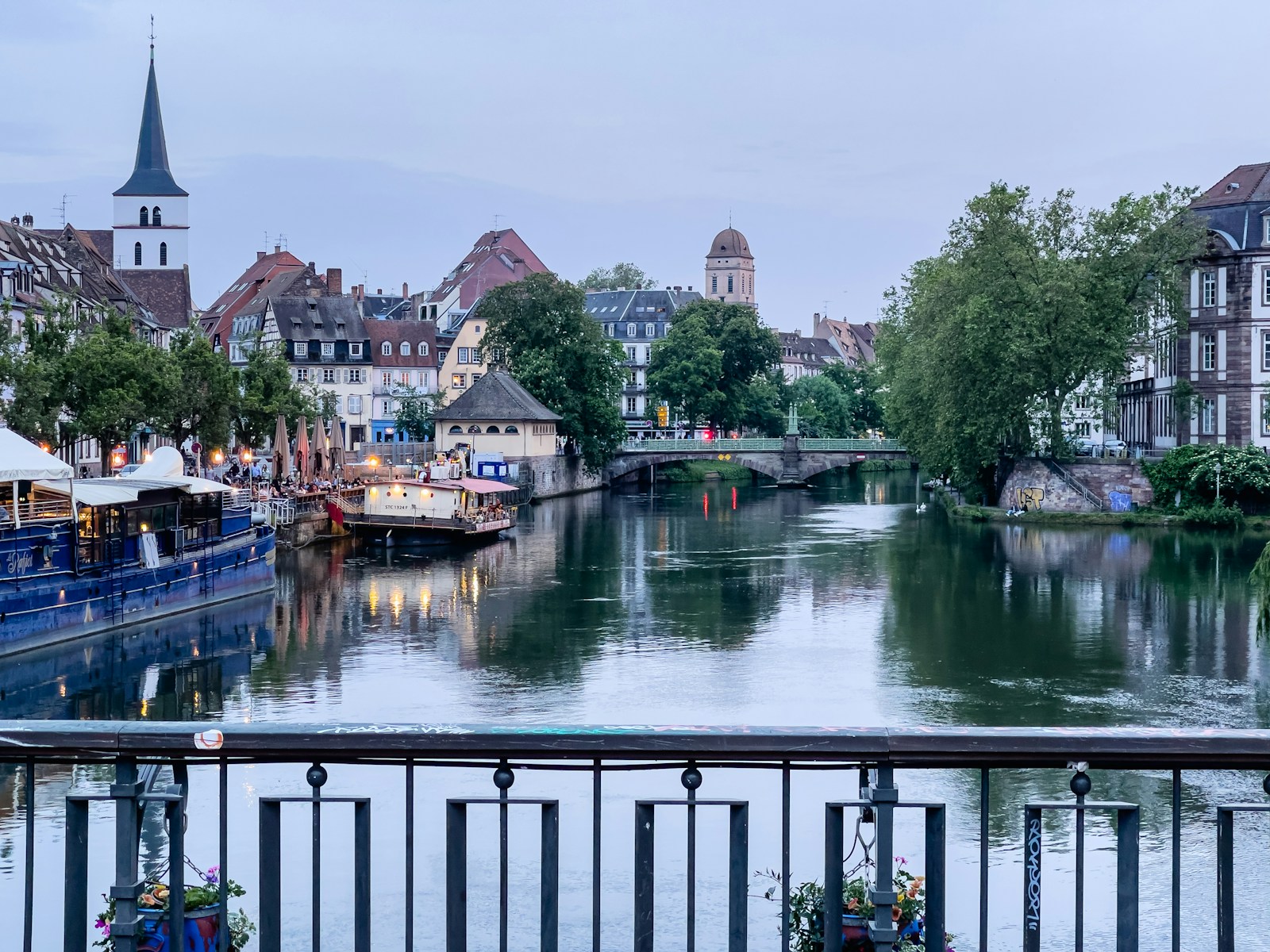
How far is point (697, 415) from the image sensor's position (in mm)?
95125

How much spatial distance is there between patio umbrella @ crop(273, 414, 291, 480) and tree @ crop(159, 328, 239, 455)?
166 centimetres

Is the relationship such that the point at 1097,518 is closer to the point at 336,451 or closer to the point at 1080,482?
the point at 1080,482

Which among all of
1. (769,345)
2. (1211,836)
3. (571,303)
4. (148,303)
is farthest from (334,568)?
(769,345)

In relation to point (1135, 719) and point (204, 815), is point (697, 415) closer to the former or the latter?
point (1135, 719)

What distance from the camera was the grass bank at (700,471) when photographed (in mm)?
89062

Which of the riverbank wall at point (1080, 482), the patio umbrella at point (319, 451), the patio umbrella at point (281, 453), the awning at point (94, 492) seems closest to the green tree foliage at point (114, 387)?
the patio umbrella at point (281, 453)

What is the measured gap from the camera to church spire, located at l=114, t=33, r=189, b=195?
9856 centimetres

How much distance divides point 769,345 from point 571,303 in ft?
75.4

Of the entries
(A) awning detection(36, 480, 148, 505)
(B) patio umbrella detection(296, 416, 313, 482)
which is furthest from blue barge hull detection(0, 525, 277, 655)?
(B) patio umbrella detection(296, 416, 313, 482)

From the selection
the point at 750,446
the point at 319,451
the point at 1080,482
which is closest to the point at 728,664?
the point at 319,451

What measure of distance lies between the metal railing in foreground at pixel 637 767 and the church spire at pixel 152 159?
99117mm

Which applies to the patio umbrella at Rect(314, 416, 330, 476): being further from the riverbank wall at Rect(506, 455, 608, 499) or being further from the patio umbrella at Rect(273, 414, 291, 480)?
the riverbank wall at Rect(506, 455, 608, 499)

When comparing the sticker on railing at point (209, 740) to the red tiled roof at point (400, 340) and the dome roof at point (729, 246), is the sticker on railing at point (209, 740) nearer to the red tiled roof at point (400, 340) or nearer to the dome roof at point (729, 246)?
the red tiled roof at point (400, 340)

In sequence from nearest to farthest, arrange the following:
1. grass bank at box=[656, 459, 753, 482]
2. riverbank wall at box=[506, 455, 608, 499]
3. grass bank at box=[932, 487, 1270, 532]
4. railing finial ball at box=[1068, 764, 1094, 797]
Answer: railing finial ball at box=[1068, 764, 1094, 797], grass bank at box=[932, 487, 1270, 532], riverbank wall at box=[506, 455, 608, 499], grass bank at box=[656, 459, 753, 482]
